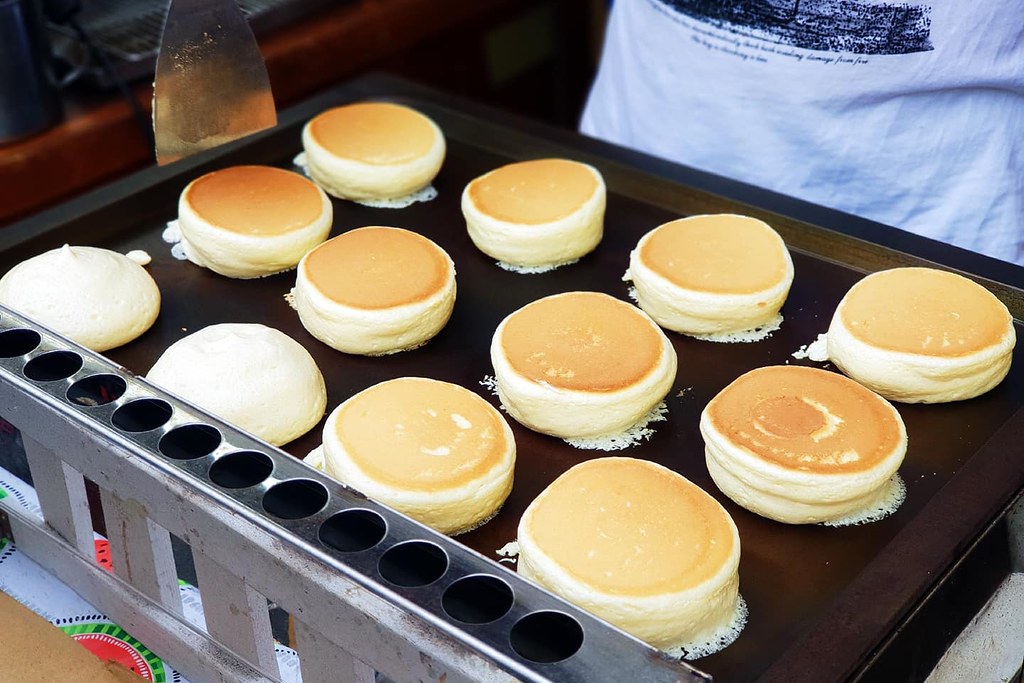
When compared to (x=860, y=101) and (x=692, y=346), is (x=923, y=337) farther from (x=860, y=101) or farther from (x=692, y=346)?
(x=860, y=101)

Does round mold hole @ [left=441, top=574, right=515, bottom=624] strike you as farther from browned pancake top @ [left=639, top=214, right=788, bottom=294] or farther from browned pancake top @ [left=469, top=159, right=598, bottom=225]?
browned pancake top @ [left=469, top=159, right=598, bottom=225]

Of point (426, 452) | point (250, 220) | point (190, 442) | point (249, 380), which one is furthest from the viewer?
point (250, 220)

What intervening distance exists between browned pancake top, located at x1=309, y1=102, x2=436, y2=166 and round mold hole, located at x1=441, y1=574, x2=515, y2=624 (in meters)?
1.11

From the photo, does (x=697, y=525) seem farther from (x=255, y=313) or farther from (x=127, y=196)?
(x=127, y=196)

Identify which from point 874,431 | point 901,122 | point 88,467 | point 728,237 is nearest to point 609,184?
point 728,237

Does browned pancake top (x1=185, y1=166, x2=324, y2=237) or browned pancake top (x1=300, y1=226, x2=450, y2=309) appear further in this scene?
browned pancake top (x1=185, y1=166, x2=324, y2=237)

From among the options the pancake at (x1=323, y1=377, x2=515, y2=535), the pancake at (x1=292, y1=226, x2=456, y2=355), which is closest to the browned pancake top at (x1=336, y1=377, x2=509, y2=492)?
the pancake at (x1=323, y1=377, x2=515, y2=535)

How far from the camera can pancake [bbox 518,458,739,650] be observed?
1086 mm

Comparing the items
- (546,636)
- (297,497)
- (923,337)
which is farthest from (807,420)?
(297,497)

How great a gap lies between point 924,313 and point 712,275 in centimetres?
32

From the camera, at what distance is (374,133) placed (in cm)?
200

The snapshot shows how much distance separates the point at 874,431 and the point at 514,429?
19.5 inches

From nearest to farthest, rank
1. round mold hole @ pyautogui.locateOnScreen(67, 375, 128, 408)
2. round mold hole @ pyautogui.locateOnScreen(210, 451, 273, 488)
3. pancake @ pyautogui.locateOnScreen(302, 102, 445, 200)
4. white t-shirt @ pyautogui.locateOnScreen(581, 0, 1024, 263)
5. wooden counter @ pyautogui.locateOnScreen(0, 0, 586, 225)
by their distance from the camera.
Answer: round mold hole @ pyautogui.locateOnScreen(210, 451, 273, 488) → round mold hole @ pyautogui.locateOnScreen(67, 375, 128, 408) → white t-shirt @ pyautogui.locateOnScreen(581, 0, 1024, 263) → pancake @ pyautogui.locateOnScreen(302, 102, 445, 200) → wooden counter @ pyautogui.locateOnScreen(0, 0, 586, 225)

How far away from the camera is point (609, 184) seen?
1.96 m
